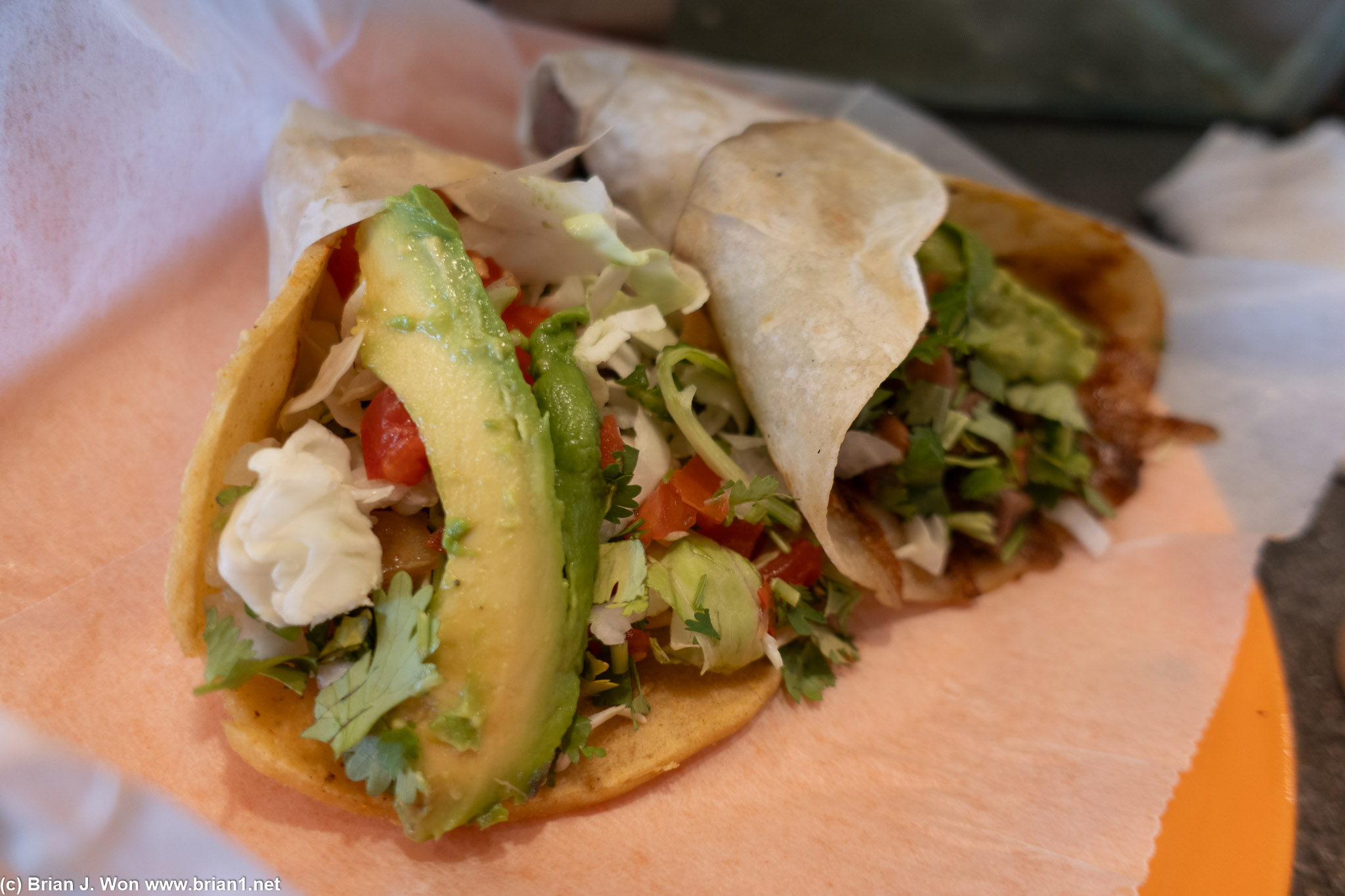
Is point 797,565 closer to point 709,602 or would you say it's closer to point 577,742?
point 709,602

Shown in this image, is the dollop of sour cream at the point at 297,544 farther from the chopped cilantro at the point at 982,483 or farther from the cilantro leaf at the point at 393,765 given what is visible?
the chopped cilantro at the point at 982,483

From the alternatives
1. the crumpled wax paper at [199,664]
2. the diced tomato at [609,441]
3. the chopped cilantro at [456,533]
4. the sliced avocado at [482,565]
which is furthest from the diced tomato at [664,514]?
the crumpled wax paper at [199,664]

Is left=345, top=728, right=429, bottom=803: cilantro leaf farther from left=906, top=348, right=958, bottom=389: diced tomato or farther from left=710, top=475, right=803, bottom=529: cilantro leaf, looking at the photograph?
left=906, top=348, right=958, bottom=389: diced tomato

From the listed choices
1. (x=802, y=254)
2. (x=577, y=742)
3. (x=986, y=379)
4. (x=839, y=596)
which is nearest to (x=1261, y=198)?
(x=986, y=379)

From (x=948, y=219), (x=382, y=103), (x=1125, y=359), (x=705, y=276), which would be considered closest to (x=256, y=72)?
(x=382, y=103)

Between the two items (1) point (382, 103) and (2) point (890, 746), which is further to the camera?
(1) point (382, 103)

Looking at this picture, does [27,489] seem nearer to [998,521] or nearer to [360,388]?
[360,388]

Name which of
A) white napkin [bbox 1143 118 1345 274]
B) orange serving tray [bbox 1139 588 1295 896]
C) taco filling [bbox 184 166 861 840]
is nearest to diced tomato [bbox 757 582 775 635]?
taco filling [bbox 184 166 861 840]
